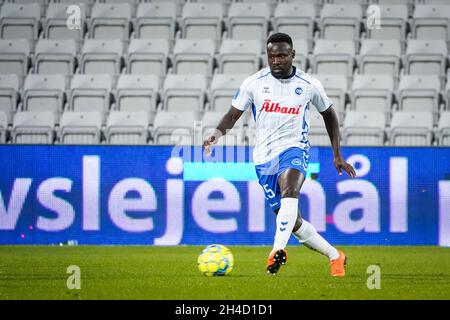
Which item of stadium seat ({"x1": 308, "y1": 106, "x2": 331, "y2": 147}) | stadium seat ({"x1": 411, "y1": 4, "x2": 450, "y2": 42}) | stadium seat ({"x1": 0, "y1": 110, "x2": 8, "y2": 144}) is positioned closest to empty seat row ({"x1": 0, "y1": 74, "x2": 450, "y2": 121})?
stadium seat ({"x1": 0, "y1": 110, "x2": 8, "y2": 144})

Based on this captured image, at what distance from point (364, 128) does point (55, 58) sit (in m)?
6.05

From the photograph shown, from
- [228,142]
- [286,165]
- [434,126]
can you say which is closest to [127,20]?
[228,142]

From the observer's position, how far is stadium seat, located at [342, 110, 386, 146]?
1603 centimetres

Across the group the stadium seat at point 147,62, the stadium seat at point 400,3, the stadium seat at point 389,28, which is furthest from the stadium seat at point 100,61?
the stadium seat at point 400,3

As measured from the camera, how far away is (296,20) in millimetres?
18594

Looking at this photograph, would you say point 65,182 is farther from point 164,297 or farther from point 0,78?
point 164,297

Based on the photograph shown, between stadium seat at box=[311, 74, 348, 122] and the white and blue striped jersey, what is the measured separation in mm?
7064

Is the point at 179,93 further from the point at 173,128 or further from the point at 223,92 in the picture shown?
the point at 173,128

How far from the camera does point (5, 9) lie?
19594mm

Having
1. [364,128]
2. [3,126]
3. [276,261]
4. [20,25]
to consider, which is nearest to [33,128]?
[3,126]

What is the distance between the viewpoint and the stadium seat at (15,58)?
60.4 ft

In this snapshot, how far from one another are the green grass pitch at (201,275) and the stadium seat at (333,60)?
169 inches

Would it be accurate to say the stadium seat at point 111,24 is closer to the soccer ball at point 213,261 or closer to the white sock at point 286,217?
the soccer ball at point 213,261

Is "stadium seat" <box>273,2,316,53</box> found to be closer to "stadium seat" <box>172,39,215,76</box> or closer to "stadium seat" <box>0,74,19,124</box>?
"stadium seat" <box>172,39,215,76</box>
